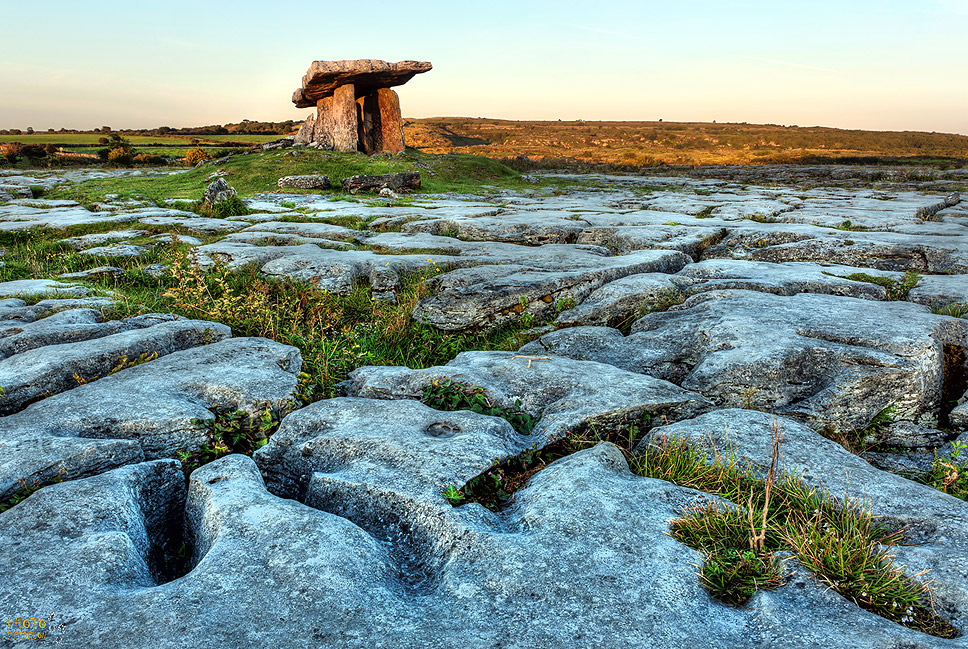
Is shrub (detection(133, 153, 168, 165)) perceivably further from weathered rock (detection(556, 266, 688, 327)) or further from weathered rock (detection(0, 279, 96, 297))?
weathered rock (detection(556, 266, 688, 327))

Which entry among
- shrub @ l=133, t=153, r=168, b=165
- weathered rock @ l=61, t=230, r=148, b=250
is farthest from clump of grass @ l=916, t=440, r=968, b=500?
shrub @ l=133, t=153, r=168, b=165

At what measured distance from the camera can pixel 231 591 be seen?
1.73 metres

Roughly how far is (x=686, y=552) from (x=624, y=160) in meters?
42.7

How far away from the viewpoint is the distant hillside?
4491 centimetres

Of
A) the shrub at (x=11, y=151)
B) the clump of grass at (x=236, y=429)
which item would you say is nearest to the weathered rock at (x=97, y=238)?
the clump of grass at (x=236, y=429)

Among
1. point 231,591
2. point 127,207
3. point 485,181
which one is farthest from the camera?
point 485,181

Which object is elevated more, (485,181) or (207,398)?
(485,181)

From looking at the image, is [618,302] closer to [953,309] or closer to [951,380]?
[951,380]

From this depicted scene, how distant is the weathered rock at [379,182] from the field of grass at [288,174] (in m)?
0.70

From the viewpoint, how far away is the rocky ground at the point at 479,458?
167cm

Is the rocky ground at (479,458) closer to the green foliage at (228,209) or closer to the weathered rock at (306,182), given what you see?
the green foliage at (228,209)

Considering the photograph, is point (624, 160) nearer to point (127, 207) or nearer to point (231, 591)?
point (127, 207)

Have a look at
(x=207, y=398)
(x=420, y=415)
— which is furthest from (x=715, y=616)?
(x=207, y=398)

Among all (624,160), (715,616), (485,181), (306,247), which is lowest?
(715,616)
